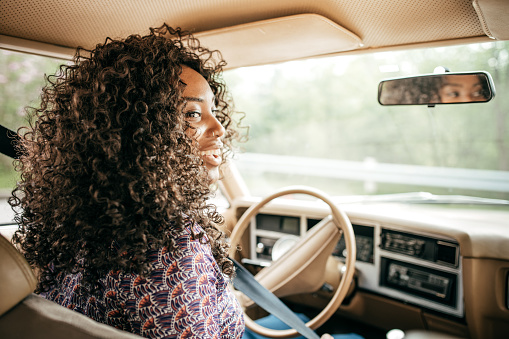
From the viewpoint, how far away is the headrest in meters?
1.03

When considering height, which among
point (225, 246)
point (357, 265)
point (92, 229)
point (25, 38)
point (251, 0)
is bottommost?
point (357, 265)

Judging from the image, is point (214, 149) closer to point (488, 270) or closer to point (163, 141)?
point (163, 141)

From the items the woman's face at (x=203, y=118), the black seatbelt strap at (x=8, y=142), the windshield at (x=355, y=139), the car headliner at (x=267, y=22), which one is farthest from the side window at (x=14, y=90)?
the windshield at (x=355, y=139)

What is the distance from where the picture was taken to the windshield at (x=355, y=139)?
4.54m

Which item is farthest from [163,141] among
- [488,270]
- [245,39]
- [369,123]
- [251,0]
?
[369,123]

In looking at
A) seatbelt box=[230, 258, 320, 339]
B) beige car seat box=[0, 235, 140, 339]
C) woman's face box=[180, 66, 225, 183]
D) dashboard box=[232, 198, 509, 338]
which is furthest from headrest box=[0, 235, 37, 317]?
dashboard box=[232, 198, 509, 338]

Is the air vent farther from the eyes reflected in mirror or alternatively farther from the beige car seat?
the beige car seat

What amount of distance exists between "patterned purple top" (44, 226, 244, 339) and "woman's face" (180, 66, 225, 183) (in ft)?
1.81

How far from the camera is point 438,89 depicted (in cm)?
229

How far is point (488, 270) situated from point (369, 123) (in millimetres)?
3840

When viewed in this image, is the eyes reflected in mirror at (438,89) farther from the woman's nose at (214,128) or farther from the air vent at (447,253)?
the woman's nose at (214,128)

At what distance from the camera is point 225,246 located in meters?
1.76

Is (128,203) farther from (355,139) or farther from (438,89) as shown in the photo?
(355,139)

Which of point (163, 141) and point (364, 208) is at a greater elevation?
point (163, 141)
